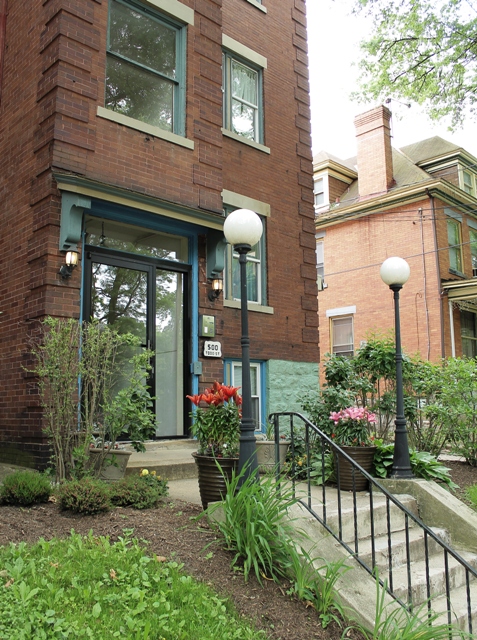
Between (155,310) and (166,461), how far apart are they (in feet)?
7.86

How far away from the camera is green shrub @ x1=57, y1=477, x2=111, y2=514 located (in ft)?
15.9

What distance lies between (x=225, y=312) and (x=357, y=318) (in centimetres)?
1007

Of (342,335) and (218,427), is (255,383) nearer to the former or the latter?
(218,427)

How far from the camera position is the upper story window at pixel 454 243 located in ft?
62.1

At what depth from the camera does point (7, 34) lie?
8.92m

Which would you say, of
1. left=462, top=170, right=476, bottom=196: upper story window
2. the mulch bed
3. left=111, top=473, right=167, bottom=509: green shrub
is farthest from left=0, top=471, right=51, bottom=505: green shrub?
left=462, top=170, right=476, bottom=196: upper story window

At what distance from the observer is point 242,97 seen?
11.6m

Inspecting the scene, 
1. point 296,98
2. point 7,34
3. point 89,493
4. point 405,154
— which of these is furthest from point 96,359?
point 405,154

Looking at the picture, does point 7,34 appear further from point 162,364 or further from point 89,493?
point 89,493

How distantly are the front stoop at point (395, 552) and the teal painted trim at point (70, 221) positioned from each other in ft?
13.5

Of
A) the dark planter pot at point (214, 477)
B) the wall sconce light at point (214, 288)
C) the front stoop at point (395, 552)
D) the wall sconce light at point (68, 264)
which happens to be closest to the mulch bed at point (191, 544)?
the dark planter pot at point (214, 477)

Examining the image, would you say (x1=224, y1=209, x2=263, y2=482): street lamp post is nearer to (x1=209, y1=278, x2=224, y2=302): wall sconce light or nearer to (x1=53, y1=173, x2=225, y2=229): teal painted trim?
(x1=53, y1=173, x2=225, y2=229): teal painted trim

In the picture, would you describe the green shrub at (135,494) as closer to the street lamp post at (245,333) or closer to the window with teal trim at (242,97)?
the street lamp post at (245,333)

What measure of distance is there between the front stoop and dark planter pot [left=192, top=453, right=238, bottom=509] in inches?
26.2
